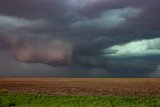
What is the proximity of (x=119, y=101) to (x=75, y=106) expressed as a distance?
23.1ft

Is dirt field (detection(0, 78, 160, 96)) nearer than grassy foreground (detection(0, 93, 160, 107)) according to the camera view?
No

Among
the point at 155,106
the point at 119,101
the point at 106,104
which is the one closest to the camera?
the point at 155,106

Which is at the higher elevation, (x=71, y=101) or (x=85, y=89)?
(x=85, y=89)

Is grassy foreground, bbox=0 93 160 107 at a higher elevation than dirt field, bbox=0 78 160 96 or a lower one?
lower

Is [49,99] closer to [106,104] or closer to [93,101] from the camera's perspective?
[93,101]

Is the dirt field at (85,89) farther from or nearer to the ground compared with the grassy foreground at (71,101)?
farther from the ground

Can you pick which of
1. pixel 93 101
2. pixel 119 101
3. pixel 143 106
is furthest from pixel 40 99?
pixel 143 106

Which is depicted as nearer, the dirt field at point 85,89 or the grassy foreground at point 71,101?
the grassy foreground at point 71,101

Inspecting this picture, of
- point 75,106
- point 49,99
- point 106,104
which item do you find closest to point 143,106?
point 106,104

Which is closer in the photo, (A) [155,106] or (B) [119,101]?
(A) [155,106]

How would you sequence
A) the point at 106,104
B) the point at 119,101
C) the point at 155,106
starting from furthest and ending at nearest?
the point at 119,101 → the point at 106,104 → the point at 155,106

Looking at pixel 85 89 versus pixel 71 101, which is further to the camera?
pixel 85 89

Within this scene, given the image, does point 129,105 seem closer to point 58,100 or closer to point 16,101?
Answer: point 58,100

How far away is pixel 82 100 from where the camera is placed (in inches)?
1711
